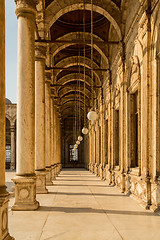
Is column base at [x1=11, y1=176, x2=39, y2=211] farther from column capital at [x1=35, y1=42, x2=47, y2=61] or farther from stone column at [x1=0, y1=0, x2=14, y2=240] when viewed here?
column capital at [x1=35, y1=42, x2=47, y2=61]

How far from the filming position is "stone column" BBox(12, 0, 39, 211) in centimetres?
920

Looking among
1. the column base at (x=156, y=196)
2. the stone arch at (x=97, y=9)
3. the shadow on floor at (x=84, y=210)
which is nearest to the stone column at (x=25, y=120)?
the shadow on floor at (x=84, y=210)

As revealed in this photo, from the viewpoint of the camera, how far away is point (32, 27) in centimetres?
951

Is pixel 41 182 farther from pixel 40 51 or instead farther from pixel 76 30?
pixel 76 30

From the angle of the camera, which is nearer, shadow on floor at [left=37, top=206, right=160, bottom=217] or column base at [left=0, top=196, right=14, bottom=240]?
column base at [left=0, top=196, right=14, bottom=240]

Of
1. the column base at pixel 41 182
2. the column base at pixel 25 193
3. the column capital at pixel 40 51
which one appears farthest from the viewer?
the column capital at pixel 40 51

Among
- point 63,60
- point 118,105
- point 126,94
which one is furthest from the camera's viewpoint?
point 63,60

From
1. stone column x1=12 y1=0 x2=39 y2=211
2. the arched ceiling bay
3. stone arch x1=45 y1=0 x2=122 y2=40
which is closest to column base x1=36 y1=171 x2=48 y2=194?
stone column x1=12 y1=0 x2=39 y2=211

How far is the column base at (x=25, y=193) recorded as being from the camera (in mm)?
9156

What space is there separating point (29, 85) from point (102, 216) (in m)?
4.27

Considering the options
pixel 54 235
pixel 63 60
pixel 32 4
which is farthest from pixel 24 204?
pixel 63 60

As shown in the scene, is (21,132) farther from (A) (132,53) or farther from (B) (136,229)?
(A) (132,53)

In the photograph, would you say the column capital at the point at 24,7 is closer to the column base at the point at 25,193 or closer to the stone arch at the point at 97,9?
the column base at the point at 25,193

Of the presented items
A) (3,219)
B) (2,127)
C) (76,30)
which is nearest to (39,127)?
(2,127)
